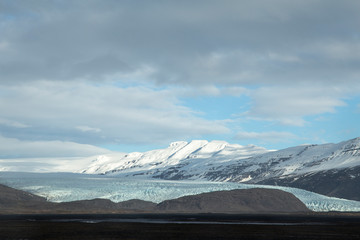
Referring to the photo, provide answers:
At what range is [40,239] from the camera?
87938 millimetres

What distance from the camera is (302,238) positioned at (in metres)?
94.2

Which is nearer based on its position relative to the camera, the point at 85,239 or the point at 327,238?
the point at 85,239

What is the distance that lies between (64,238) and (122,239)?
966 cm

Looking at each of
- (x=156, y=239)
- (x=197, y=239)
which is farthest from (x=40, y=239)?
(x=197, y=239)

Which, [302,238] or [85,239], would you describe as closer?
[85,239]

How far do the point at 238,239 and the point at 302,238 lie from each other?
11483 mm

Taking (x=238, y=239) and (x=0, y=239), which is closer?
(x=0, y=239)

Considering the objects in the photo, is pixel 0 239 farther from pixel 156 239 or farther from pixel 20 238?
pixel 156 239

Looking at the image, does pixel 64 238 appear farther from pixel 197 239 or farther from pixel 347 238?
pixel 347 238

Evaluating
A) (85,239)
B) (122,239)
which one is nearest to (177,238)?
(122,239)

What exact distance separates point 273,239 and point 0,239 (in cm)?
4268

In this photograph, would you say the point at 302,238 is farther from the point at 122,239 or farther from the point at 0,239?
the point at 0,239

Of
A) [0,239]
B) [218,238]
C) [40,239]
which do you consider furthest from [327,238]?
[0,239]

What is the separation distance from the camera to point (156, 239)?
89750 millimetres
